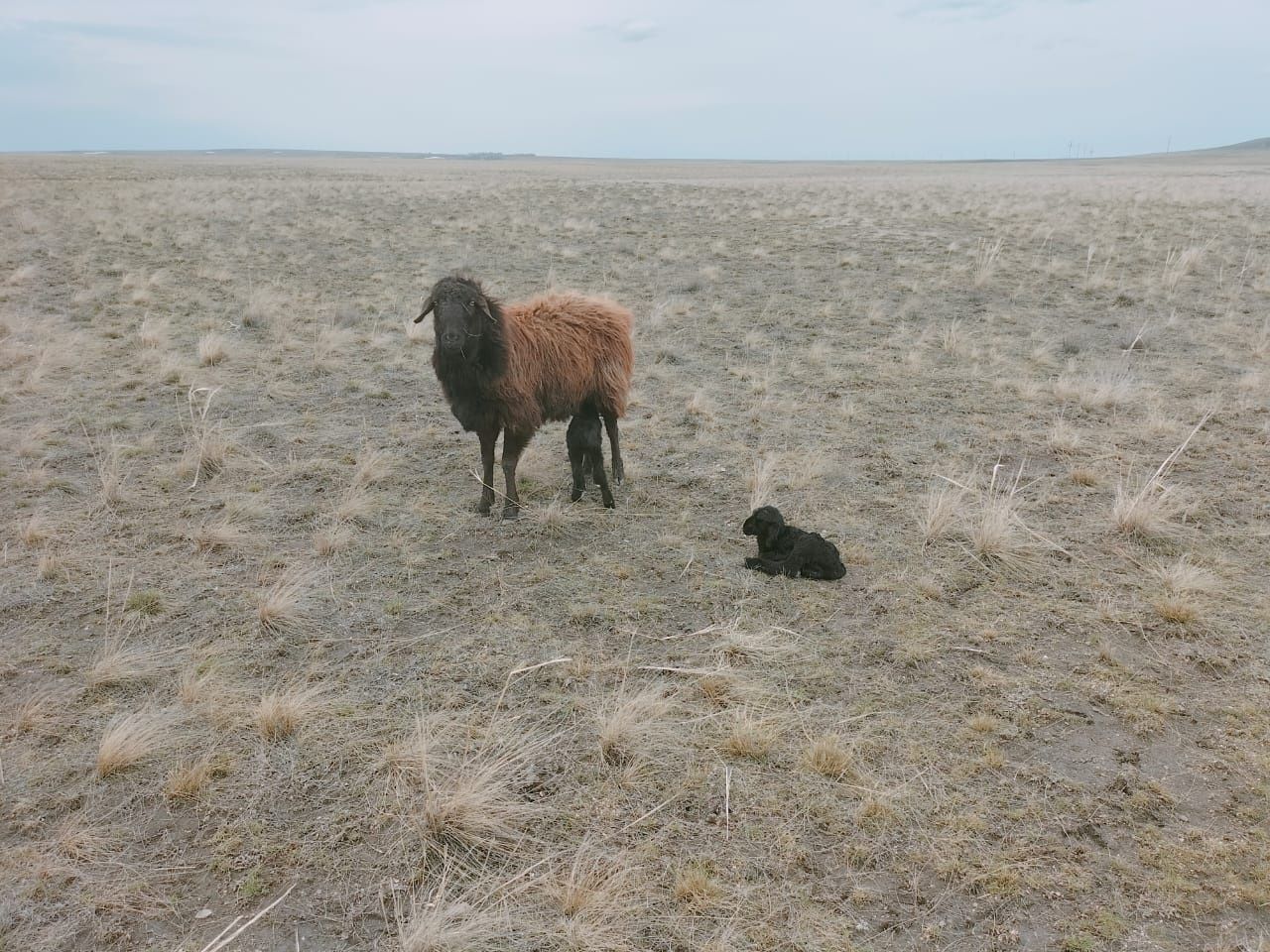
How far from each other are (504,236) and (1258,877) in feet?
68.7

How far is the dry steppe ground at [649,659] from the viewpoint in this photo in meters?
3.11

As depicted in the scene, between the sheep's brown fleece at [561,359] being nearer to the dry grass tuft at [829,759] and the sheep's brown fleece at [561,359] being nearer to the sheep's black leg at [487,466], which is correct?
the sheep's black leg at [487,466]

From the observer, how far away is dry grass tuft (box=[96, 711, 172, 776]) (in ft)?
12.0

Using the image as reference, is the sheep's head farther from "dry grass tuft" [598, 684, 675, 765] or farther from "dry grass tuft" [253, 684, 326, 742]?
"dry grass tuft" [598, 684, 675, 765]

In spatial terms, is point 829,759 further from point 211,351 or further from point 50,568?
point 211,351

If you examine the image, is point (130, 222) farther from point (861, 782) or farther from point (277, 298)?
point (861, 782)

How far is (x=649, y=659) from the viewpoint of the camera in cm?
464

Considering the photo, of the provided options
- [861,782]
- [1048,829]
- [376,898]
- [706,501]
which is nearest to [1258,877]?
[1048,829]

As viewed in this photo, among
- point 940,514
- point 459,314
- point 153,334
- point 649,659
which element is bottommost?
point 649,659

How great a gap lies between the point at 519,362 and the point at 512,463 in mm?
796

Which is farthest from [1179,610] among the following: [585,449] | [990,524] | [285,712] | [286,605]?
[286,605]

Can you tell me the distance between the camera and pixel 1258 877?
10.4 feet

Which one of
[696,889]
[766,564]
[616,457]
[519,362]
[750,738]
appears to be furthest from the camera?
[616,457]

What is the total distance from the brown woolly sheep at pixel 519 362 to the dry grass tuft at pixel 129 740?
2.87 metres
